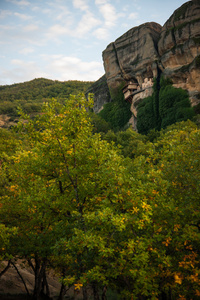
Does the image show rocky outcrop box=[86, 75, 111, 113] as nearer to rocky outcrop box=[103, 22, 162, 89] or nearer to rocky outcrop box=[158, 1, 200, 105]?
rocky outcrop box=[103, 22, 162, 89]

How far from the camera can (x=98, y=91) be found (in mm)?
72500

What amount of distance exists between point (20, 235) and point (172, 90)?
44338mm

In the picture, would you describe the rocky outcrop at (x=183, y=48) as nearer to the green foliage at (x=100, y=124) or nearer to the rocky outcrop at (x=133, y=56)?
the rocky outcrop at (x=133, y=56)

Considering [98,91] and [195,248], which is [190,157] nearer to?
[195,248]

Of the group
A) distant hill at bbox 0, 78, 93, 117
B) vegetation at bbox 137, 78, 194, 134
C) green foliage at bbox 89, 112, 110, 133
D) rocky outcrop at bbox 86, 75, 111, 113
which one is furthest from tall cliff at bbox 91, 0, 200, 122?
distant hill at bbox 0, 78, 93, 117

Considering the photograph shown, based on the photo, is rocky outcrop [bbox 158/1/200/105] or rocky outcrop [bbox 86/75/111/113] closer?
rocky outcrop [bbox 158/1/200/105]

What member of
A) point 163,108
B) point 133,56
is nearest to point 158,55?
point 133,56

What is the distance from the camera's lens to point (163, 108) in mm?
48875

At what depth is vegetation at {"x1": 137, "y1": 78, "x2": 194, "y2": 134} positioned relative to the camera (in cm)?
4484

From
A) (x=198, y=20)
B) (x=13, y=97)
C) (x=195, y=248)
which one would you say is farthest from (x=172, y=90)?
(x=13, y=97)

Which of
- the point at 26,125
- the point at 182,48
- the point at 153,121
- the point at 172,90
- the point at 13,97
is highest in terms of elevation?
the point at 13,97

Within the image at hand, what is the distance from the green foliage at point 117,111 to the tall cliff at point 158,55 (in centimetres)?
248

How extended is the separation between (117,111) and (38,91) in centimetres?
8318

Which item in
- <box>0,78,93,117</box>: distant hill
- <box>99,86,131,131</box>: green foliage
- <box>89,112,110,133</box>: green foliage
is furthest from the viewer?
<box>0,78,93,117</box>: distant hill
